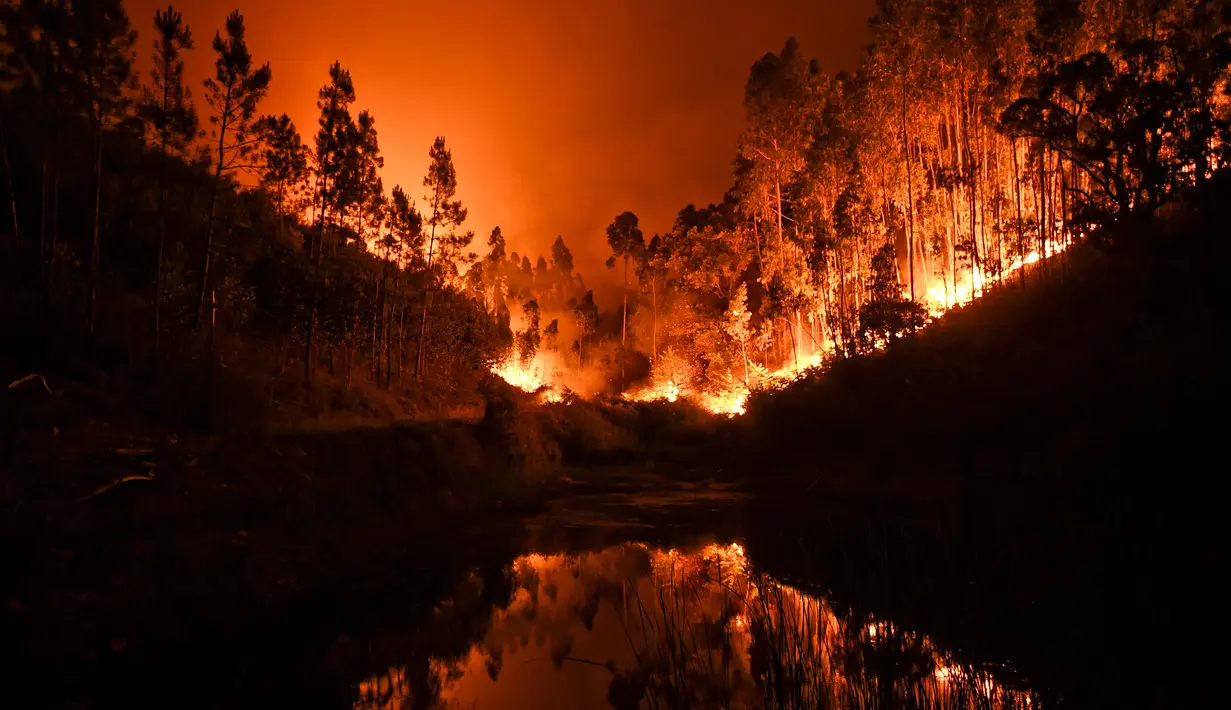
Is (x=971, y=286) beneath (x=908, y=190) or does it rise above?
beneath

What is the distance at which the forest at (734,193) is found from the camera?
18.9 metres

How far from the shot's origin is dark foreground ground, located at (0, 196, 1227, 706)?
24.3ft

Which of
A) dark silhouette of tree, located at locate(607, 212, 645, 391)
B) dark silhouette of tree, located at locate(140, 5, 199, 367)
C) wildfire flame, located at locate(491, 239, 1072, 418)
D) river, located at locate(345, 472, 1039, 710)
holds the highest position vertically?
dark silhouette of tree, located at locate(607, 212, 645, 391)

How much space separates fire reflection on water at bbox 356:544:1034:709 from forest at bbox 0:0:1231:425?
13283 millimetres

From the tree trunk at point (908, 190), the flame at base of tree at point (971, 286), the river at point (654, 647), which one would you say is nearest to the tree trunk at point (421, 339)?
the river at point (654, 647)

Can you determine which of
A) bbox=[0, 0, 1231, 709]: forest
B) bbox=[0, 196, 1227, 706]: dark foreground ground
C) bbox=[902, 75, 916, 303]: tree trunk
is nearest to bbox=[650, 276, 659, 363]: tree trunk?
bbox=[0, 0, 1231, 709]: forest

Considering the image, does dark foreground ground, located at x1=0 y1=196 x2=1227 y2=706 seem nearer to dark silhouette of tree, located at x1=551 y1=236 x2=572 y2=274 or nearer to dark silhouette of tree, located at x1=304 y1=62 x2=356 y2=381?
dark silhouette of tree, located at x1=304 y1=62 x2=356 y2=381

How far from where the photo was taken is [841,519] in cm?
1653

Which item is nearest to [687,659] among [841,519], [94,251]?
[841,519]

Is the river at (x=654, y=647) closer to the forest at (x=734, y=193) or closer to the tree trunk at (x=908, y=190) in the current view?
the forest at (x=734, y=193)

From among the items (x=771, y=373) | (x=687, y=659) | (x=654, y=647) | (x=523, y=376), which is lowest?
(x=654, y=647)

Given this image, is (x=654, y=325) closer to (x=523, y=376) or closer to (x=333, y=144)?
(x=523, y=376)

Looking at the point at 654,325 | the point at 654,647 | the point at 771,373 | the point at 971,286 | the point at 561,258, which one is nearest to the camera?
the point at 654,647

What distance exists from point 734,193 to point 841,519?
30032 millimetres
